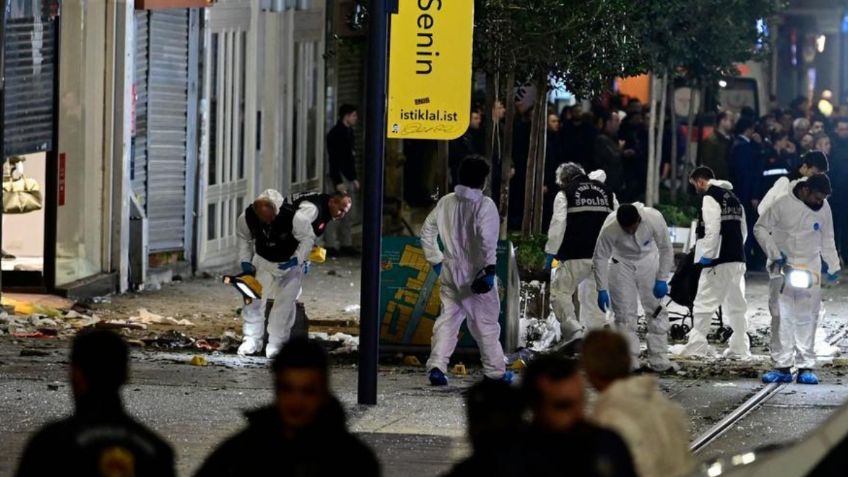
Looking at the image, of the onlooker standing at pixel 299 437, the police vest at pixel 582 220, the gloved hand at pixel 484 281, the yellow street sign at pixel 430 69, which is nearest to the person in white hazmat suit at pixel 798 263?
the police vest at pixel 582 220

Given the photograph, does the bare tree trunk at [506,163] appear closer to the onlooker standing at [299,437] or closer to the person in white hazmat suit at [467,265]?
the person in white hazmat suit at [467,265]

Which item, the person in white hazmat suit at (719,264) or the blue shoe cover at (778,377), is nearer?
the blue shoe cover at (778,377)

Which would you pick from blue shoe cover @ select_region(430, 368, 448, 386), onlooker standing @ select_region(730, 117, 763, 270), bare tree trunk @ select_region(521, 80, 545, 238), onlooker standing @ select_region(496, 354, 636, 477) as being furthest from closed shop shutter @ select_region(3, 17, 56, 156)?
onlooker standing @ select_region(496, 354, 636, 477)

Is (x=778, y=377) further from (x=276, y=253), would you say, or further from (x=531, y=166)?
(x=531, y=166)

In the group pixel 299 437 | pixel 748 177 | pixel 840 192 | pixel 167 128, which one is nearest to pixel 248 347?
pixel 167 128

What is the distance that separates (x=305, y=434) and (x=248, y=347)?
1037cm

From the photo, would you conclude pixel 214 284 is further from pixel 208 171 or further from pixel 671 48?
pixel 671 48

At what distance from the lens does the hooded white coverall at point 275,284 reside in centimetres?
1576

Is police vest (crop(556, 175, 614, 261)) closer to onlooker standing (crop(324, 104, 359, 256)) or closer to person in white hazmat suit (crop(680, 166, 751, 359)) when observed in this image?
person in white hazmat suit (crop(680, 166, 751, 359))

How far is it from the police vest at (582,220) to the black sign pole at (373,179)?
4.84 meters

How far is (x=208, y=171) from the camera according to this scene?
22516 millimetres

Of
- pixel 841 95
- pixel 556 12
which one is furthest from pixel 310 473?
pixel 841 95

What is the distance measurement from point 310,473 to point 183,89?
1641 cm

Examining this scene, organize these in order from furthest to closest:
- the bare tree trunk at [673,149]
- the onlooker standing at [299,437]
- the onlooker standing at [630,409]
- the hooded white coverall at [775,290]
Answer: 1. the bare tree trunk at [673,149]
2. the hooded white coverall at [775,290]
3. the onlooker standing at [630,409]
4. the onlooker standing at [299,437]
